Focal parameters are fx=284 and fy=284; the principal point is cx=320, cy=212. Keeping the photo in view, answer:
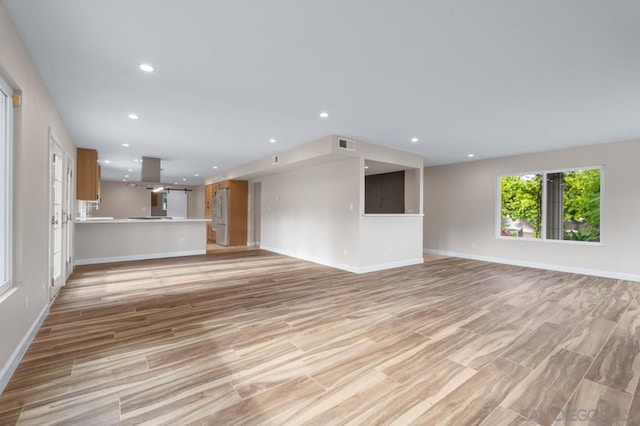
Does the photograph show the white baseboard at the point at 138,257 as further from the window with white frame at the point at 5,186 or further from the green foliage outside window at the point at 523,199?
the green foliage outside window at the point at 523,199

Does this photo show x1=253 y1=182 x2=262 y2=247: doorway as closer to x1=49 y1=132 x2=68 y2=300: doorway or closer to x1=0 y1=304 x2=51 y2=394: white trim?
x1=49 y1=132 x2=68 y2=300: doorway

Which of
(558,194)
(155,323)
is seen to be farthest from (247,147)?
(558,194)

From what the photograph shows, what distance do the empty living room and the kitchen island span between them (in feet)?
0.30

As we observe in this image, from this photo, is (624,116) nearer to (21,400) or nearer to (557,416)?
(557,416)

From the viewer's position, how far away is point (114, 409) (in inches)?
66.0

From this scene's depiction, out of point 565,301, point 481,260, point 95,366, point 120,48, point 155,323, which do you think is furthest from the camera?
point 481,260

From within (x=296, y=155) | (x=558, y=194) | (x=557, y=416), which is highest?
(x=296, y=155)

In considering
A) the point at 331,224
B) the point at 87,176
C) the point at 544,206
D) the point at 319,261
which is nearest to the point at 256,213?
the point at 319,261

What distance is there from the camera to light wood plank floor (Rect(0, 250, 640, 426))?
1.69 meters

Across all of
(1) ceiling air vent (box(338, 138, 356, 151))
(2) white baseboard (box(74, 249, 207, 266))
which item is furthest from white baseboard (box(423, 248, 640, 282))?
(2) white baseboard (box(74, 249, 207, 266))

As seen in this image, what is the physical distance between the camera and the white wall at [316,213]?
223 inches

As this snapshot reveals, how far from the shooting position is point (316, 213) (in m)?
6.57

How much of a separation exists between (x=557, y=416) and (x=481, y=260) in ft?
19.7

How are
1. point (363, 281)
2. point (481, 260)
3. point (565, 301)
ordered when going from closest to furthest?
point (565, 301) < point (363, 281) < point (481, 260)
